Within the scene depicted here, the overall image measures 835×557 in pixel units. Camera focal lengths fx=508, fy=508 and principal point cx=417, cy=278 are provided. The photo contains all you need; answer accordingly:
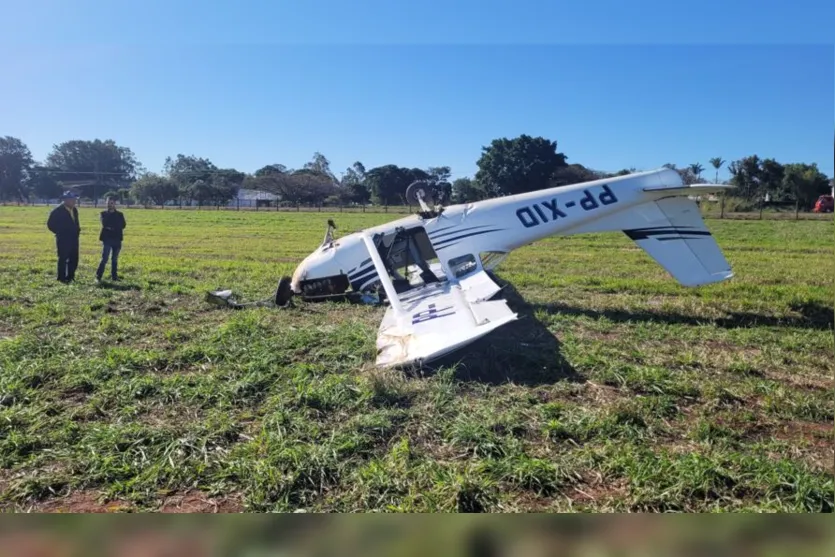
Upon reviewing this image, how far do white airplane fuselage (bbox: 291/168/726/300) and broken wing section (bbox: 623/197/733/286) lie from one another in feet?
0.61

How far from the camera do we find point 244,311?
30.6 feet

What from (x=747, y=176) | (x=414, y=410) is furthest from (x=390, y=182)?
(x=747, y=176)

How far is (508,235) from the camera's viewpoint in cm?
1039

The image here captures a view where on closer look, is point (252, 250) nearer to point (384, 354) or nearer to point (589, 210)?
point (589, 210)

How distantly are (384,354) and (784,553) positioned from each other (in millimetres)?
4883

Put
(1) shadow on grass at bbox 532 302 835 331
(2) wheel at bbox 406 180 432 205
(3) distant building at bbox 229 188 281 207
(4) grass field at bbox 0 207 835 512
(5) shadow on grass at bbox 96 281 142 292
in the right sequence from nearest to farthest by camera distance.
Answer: (4) grass field at bbox 0 207 835 512 < (1) shadow on grass at bbox 532 302 835 331 < (2) wheel at bbox 406 180 432 205 < (5) shadow on grass at bbox 96 281 142 292 < (3) distant building at bbox 229 188 281 207

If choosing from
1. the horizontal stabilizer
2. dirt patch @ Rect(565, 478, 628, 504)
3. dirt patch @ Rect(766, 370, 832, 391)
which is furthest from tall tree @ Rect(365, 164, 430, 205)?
dirt patch @ Rect(565, 478, 628, 504)

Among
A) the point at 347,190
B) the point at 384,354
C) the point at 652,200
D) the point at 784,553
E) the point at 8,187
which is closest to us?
the point at 784,553

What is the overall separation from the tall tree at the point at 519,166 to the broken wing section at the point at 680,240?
3036mm

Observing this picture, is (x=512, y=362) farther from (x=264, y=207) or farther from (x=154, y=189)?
(x=264, y=207)

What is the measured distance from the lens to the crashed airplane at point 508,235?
993cm

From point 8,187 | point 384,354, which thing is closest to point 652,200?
point 384,354

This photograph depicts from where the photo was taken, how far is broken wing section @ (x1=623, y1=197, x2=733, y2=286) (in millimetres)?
9820

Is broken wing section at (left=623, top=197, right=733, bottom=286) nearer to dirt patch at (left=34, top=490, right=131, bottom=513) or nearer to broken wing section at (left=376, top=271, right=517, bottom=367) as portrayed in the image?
broken wing section at (left=376, top=271, right=517, bottom=367)
